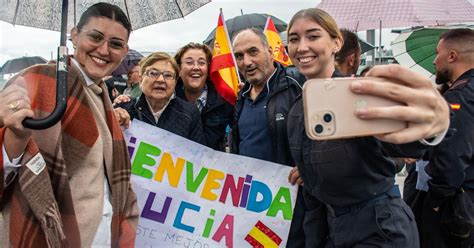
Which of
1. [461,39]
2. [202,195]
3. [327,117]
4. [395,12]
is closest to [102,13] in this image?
[327,117]

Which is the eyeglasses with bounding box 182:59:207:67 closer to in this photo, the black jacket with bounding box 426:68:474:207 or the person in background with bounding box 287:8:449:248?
the person in background with bounding box 287:8:449:248

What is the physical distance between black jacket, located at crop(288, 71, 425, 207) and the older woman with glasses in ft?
3.92

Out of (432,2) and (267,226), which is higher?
(432,2)

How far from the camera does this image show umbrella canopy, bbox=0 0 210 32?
5.82 ft

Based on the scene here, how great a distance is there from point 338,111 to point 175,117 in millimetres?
2296

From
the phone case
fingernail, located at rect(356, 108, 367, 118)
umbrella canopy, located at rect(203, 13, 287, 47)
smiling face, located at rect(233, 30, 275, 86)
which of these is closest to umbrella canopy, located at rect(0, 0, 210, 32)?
smiling face, located at rect(233, 30, 275, 86)

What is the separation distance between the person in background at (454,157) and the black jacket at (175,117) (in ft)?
5.48

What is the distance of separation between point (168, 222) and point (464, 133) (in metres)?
2.16

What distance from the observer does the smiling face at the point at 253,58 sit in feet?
10.5

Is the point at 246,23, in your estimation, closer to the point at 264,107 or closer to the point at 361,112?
the point at 264,107

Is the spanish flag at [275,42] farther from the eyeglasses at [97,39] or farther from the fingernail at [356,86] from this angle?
the fingernail at [356,86]

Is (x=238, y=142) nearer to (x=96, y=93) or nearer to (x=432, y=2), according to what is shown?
(x=96, y=93)

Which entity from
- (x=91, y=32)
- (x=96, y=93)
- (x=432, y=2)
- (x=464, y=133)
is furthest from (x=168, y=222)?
(x=432, y=2)

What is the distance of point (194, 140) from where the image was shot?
3338 mm
